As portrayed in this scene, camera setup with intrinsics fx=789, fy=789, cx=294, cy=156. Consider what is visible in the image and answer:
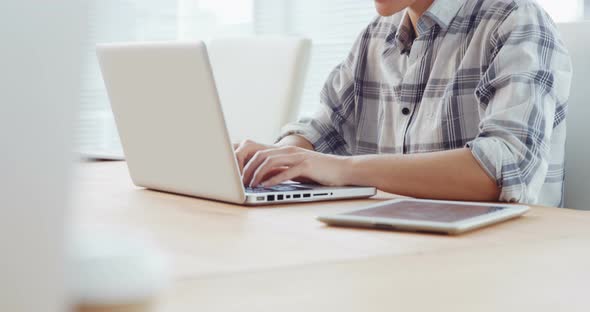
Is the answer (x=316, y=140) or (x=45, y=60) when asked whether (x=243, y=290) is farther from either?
(x=316, y=140)

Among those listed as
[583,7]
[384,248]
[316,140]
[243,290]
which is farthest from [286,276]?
[583,7]

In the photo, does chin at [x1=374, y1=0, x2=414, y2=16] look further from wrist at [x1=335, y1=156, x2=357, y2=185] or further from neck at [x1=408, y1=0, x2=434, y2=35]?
wrist at [x1=335, y1=156, x2=357, y2=185]

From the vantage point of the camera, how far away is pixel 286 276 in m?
0.66

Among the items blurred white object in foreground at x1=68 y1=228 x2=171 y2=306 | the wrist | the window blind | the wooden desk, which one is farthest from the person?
the window blind

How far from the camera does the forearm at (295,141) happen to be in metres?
1.73

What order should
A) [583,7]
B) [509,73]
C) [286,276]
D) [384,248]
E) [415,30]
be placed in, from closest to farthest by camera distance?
[286,276] < [384,248] < [509,73] < [415,30] < [583,7]

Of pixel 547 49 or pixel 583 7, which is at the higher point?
pixel 583 7

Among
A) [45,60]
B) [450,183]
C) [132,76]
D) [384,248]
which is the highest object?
[132,76]

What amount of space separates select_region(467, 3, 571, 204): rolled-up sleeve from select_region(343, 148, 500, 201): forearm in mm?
19

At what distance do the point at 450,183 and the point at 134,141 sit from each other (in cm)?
52

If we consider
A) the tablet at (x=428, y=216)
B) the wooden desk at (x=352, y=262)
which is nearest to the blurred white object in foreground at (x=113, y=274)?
the wooden desk at (x=352, y=262)

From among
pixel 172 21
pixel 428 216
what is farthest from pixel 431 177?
pixel 172 21

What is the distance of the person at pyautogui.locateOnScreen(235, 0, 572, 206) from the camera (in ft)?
4.15

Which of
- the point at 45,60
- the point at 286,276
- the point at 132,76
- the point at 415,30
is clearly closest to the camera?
the point at 45,60
